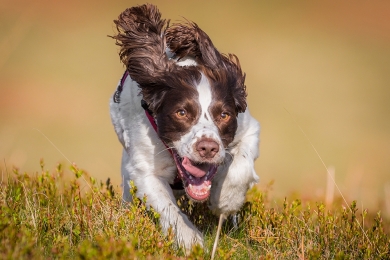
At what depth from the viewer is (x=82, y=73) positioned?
16.1 metres

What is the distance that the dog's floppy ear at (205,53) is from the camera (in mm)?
4633

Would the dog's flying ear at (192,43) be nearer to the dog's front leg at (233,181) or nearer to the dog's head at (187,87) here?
the dog's head at (187,87)

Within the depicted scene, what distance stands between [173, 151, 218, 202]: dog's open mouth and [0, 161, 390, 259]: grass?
0.28 meters

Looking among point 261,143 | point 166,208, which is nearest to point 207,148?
point 166,208

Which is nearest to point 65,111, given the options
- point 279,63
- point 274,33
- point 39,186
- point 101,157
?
point 101,157

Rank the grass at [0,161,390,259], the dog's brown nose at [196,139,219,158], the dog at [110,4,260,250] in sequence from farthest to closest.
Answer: the dog at [110,4,260,250] < the dog's brown nose at [196,139,219,158] < the grass at [0,161,390,259]

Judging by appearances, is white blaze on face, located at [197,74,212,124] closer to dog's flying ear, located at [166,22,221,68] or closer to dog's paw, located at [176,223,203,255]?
dog's flying ear, located at [166,22,221,68]

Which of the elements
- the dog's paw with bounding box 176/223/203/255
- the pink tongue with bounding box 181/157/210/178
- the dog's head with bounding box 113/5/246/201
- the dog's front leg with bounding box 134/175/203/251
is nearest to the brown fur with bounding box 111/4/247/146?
the dog's head with bounding box 113/5/246/201

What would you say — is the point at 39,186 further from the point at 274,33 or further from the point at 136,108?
the point at 274,33

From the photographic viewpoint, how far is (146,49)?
470 cm

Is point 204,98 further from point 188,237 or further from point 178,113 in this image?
point 188,237

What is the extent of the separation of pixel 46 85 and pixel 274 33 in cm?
727

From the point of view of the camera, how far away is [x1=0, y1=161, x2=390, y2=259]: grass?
353 cm

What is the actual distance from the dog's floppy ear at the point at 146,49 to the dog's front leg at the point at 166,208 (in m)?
0.51
